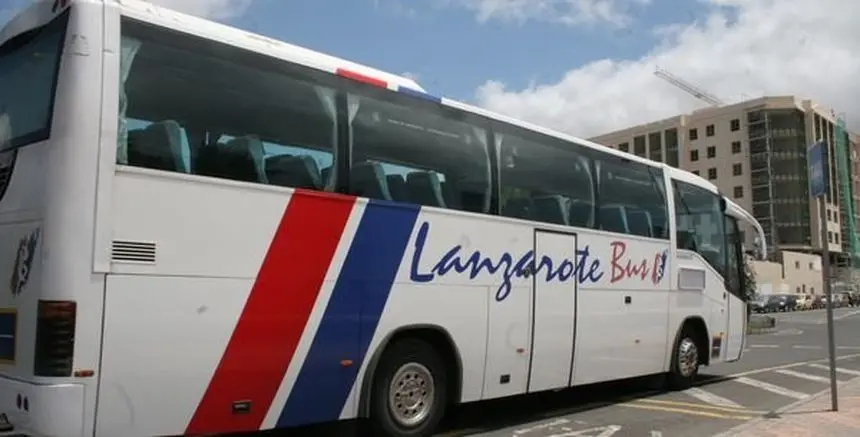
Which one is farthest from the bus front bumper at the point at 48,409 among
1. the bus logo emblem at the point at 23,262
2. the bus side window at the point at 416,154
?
the bus side window at the point at 416,154

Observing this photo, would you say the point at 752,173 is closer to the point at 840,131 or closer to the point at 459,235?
the point at 840,131

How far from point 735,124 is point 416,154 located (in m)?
102

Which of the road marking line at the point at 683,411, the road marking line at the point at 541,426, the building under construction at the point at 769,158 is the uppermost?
the building under construction at the point at 769,158

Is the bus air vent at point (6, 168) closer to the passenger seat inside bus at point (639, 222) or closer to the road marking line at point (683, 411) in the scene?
the passenger seat inside bus at point (639, 222)

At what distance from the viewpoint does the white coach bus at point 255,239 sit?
18.1ft

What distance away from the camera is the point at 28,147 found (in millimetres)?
5809

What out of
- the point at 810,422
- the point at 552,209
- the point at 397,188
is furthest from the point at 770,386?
the point at 397,188

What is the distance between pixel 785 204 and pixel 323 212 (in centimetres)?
10327

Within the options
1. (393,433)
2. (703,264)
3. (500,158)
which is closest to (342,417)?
(393,433)

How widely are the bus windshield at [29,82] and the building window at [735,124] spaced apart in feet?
341

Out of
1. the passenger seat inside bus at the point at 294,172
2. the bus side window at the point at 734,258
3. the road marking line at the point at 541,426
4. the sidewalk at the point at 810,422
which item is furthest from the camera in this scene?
the bus side window at the point at 734,258

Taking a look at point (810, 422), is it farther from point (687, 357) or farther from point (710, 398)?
point (687, 357)

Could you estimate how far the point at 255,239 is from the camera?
6.43 m

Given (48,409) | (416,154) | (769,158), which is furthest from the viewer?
(769,158)
